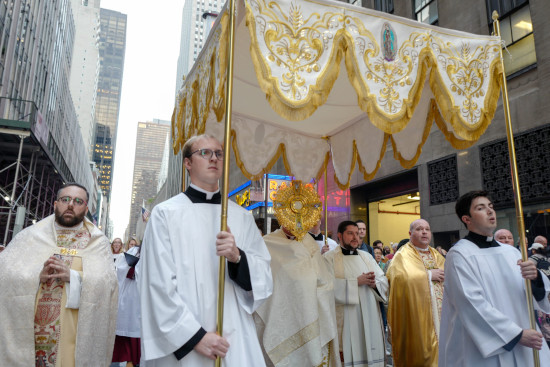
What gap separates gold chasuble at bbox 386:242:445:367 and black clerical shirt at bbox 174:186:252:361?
3.42 metres

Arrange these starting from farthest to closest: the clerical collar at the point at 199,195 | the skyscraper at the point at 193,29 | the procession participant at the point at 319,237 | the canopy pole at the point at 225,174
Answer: the skyscraper at the point at 193,29 < the procession participant at the point at 319,237 < the clerical collar at the point at 199,195 < the canopy pole at the point at 225,174

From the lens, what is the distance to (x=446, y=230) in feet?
40.8

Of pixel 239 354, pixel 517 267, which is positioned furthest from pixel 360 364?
pixel 239 354

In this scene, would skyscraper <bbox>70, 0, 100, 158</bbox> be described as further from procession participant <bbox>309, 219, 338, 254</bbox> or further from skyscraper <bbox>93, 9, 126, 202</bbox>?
skyscraper <bbox>93, 9, 126, 202</bbox>

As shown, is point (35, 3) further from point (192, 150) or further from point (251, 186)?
point (192, 150)

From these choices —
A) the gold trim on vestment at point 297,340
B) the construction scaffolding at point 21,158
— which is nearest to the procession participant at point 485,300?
the gold trim on vestment at point 297,340

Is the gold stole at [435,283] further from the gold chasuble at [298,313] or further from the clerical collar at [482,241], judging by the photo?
the clerical collar at [482,241]

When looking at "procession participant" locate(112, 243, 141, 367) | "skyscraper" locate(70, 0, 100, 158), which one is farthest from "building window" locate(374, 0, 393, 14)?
"skyscraper" locate(70, 0, 100, 158)

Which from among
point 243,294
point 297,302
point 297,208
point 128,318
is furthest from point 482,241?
point 128,318

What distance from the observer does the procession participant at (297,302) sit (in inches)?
162

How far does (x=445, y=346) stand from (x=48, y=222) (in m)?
3.81

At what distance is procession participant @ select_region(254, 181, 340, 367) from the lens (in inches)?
162

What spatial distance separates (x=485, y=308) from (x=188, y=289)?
7.75 ft

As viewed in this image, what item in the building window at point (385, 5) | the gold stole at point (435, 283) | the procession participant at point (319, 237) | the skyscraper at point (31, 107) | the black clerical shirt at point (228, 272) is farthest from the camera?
the building window at point (385, 5)
